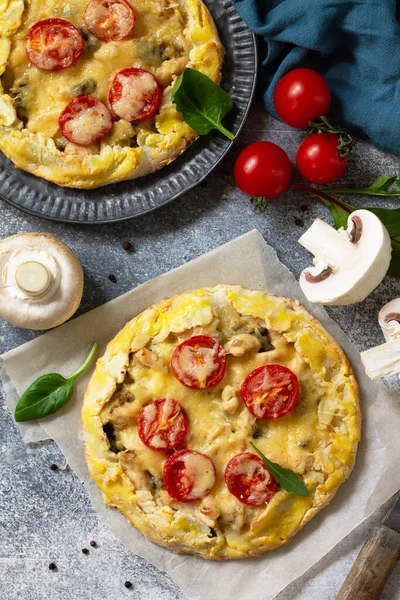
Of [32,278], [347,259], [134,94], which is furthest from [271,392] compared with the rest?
[134,94]

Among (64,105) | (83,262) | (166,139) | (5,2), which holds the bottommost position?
(83,262)

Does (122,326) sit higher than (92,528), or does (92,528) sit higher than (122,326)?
(122,326)

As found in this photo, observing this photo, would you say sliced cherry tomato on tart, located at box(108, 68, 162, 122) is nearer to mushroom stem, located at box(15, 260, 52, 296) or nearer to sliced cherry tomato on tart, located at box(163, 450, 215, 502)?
mushroom stem, located at box(15, 260, 52, 296)

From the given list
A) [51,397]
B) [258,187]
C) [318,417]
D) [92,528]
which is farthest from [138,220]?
[92,528]

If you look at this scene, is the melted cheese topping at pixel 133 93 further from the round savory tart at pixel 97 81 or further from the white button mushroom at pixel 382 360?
the white button mushroom at pixel 382 360

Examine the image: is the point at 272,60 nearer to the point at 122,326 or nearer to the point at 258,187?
the point at 258,187

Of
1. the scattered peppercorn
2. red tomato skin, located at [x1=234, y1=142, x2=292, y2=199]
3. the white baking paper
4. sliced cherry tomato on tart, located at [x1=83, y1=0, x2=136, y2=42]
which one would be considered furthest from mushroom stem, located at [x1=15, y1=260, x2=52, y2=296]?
sliced cherry tomato on tart, located at [x1=83, y1=0, x2=136, y2=42]

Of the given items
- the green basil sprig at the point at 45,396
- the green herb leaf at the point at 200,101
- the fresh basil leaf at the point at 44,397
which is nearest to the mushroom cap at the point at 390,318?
the green herb leaf at the point at 200,101
